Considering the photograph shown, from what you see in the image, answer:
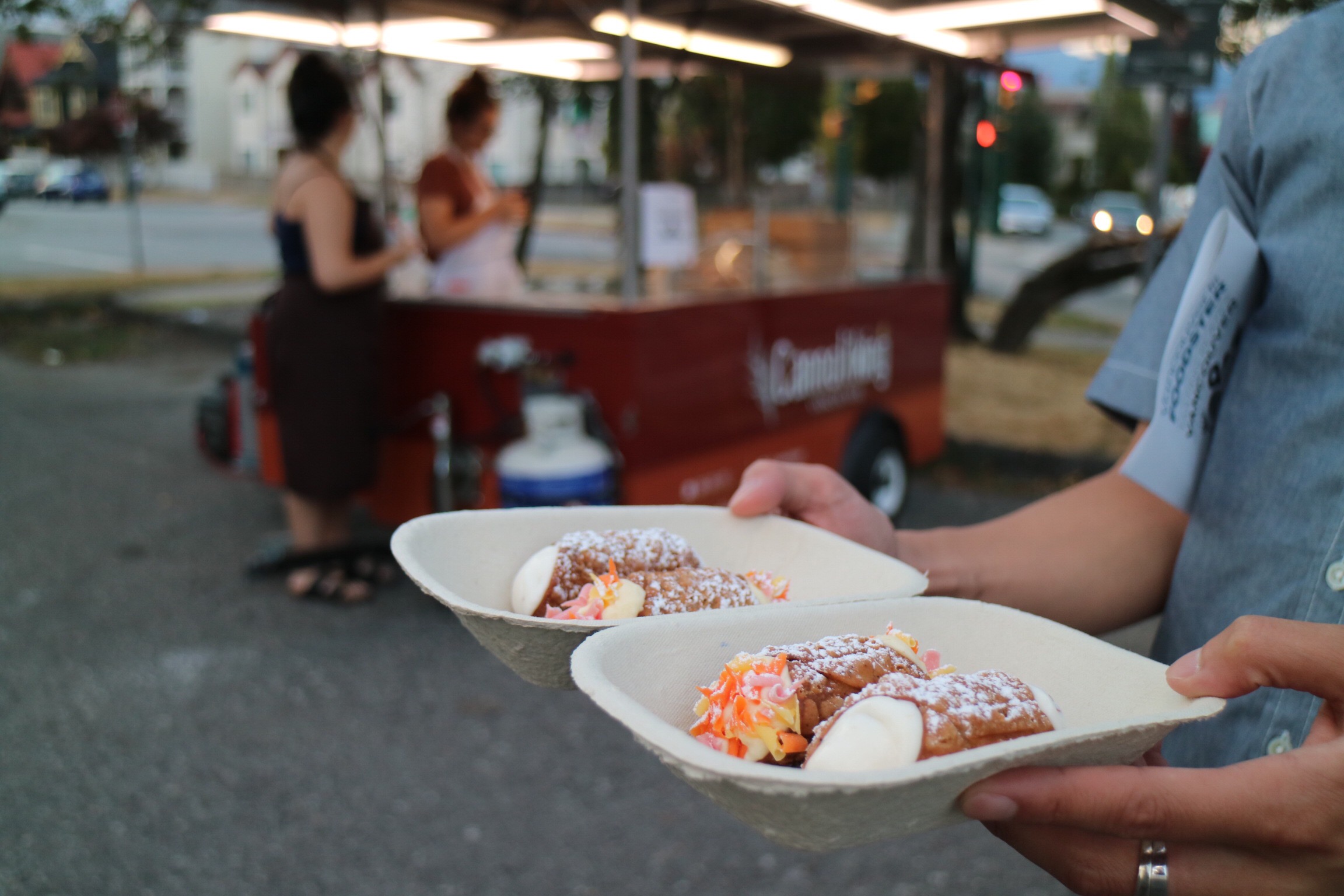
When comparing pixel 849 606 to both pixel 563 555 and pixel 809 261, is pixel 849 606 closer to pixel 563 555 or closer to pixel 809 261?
pixel 563 555

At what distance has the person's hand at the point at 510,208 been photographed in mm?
4891

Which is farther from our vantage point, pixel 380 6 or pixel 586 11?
pixel 380 6

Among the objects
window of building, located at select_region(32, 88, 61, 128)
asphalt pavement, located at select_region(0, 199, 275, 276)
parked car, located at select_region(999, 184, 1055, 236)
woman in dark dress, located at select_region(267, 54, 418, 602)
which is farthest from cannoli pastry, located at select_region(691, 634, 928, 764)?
parked car, located at select_region(999, 184, 1055, 236)

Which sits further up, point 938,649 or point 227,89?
point 227,89

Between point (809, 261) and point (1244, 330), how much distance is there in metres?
4.64

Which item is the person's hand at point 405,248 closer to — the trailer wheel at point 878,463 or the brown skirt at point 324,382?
the brown skirt at point 324,382

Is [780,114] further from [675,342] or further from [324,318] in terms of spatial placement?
[324,318]

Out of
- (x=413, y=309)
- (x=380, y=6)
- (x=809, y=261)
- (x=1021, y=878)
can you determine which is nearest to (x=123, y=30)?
(x=380, y=6)

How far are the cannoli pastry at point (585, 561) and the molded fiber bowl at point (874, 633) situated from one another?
0.22 metres

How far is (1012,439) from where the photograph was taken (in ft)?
25.4

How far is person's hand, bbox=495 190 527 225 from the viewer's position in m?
4.89

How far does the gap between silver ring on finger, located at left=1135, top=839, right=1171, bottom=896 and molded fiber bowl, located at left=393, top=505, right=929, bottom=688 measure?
33 centimetres

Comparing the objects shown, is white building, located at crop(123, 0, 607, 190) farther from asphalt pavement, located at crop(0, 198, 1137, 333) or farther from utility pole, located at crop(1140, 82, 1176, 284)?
asphalt pavement, located at crop(0, 198, 1137, 333)

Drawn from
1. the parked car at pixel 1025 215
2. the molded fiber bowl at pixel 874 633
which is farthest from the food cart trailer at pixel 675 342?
the parked car at pixel 1025 215
